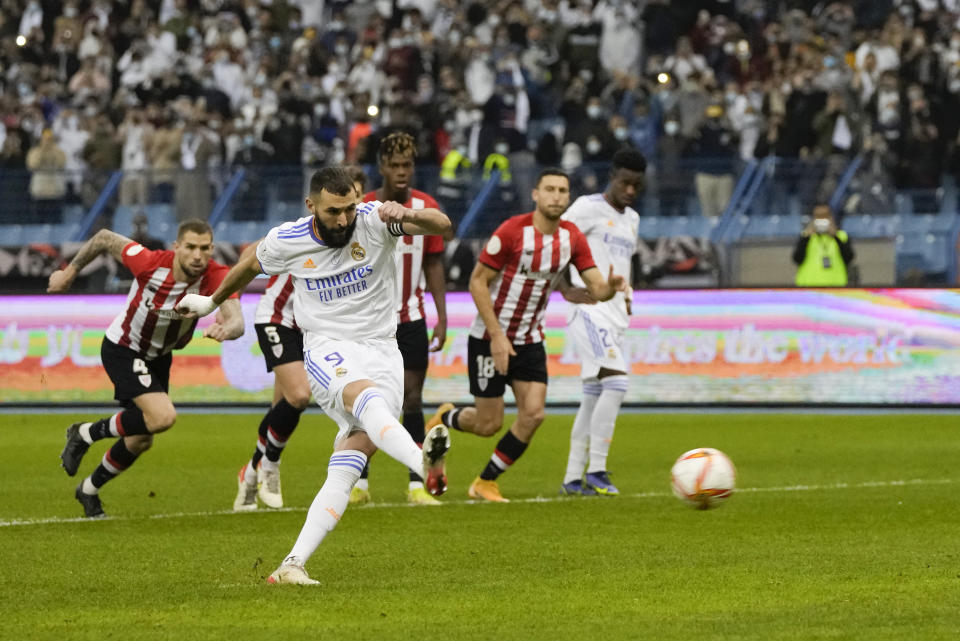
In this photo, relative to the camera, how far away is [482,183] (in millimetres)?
22203

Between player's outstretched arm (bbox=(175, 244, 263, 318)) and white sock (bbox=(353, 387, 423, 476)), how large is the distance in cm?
93

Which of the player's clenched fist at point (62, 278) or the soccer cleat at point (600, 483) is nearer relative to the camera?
the player's clenched fist at point (62, 278)

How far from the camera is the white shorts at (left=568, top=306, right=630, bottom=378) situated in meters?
12.7

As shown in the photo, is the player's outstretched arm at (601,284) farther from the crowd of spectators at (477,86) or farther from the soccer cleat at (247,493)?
the crowd of spectators at (477,86)

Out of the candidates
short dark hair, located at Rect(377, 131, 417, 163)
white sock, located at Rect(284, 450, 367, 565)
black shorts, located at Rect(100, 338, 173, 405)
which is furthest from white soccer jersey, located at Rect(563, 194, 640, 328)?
white sock, located at Rect(284, 450, 367, 565)

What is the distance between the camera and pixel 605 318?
12.9 m

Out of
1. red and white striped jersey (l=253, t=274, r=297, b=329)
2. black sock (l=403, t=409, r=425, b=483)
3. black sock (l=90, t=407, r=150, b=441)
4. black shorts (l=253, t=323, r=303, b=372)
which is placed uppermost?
red and white striped jersey (l=253, t=274, r=297, b=329)

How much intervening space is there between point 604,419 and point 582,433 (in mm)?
207

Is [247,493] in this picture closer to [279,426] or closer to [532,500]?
[279,426]

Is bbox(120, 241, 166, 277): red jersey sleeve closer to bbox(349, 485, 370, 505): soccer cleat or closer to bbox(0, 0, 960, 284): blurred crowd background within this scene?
bbox(349, 485, 370, 505): soccer cleat

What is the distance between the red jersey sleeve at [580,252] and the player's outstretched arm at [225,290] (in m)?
3.68

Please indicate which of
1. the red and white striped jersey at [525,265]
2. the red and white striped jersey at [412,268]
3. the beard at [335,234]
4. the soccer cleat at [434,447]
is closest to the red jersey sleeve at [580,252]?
the red and white striped jersey at [525,265]

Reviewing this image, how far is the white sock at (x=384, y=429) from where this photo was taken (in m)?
7.43

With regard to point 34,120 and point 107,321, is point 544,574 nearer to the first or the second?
point 107,321
